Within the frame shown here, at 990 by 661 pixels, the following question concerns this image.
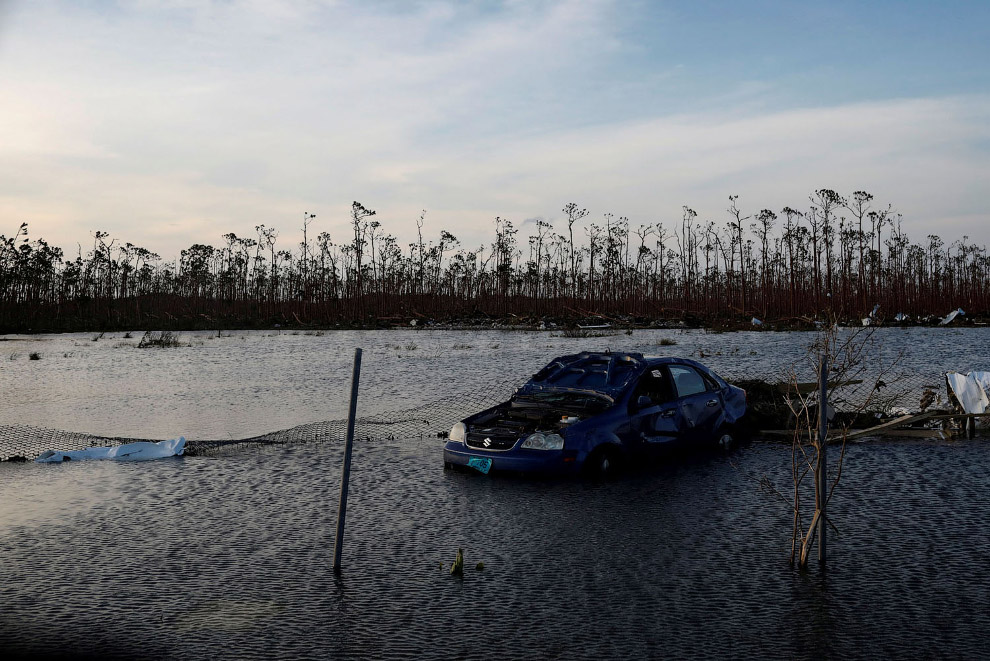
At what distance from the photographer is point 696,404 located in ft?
40.9

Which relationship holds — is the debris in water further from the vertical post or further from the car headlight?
the car headlight

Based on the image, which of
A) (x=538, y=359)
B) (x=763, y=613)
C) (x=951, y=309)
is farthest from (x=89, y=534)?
(x=951, y=309)

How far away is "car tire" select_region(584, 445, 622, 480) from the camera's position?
10.6 metres

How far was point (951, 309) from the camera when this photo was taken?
210 feet

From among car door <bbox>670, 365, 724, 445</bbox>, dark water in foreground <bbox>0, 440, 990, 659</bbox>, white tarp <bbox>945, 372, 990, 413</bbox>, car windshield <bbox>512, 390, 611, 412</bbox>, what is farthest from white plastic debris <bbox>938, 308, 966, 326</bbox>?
car windshield <bbox>512, 390, 611, 412</bbox>

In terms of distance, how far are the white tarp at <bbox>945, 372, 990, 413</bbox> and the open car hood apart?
21.5ft

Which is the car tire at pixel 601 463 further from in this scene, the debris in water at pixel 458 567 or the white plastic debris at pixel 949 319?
the white plastic debris at pixel 949 319

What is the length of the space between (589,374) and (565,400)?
811mm

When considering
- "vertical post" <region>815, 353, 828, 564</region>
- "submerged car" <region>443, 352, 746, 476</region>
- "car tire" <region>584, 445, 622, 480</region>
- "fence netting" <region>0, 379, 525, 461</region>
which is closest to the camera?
"vertical post" <region>815, 353, 828, 564</region>

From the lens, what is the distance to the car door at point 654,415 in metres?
11.3

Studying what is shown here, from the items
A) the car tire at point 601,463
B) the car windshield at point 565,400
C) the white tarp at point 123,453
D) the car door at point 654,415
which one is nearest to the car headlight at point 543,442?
the car tire at point 601,463

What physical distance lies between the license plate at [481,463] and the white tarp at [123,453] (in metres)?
4.63

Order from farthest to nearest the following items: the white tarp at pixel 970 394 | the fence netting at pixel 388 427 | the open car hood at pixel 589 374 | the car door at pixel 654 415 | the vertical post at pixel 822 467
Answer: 1. the white tarp at pixel 970 394
2. the fence netting at pixel 388 427
3. the open car hood at pixel 589 374
4. the car door at pixel 654 415
5. the vertical post at pixel 822 467

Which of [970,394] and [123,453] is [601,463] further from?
[970,394]
